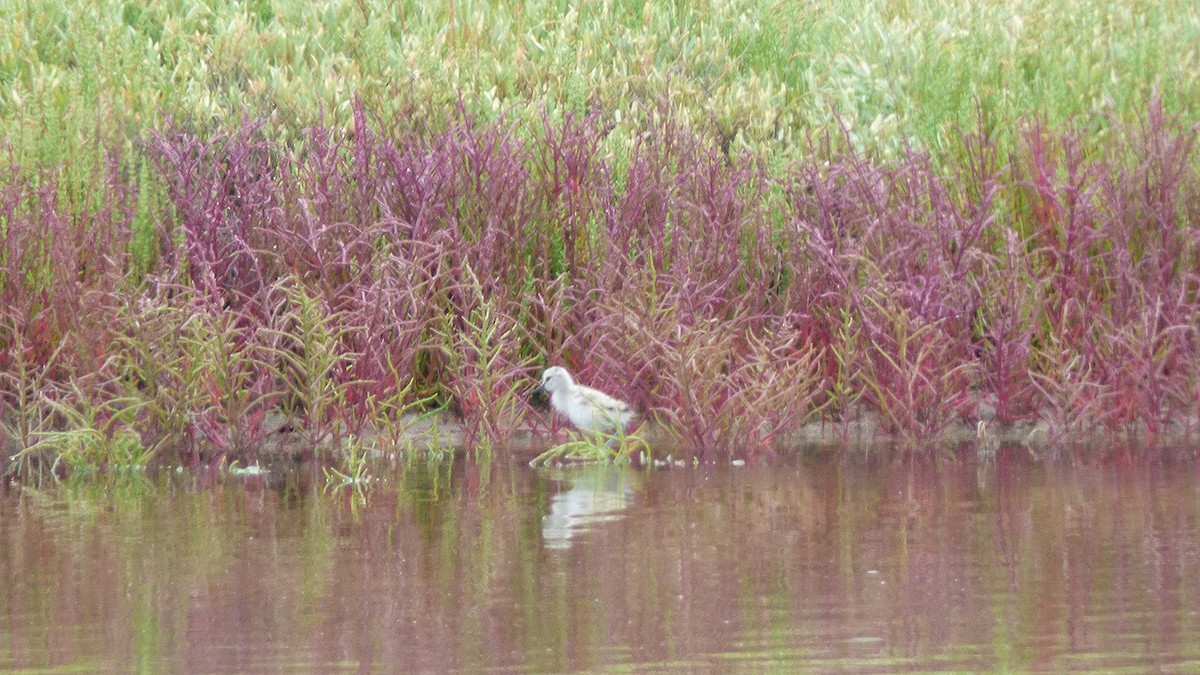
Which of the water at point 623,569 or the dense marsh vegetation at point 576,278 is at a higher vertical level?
the dense marsh vegetation at point 576,278

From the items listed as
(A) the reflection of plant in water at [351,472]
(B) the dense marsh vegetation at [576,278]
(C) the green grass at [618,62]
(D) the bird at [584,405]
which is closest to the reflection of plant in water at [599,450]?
(D) the bird at [584,405]

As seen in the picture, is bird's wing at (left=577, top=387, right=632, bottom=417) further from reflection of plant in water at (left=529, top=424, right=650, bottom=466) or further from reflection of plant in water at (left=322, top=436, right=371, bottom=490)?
reflection of plant in water at (left=322, top=436, right=371, bottom=490)

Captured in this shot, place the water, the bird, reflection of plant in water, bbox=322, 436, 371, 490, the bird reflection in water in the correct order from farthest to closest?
the bird
reflection of plant in water, bbox=322, 436, 371, 490
the bird reflection in water
the water

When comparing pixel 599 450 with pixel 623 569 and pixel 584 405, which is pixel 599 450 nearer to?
pixel 584 405

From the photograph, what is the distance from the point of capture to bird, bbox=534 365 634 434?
781cm

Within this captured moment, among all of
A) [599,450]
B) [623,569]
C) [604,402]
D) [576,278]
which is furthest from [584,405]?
[623,569]

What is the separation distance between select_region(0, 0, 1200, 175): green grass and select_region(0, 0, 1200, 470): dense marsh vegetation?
45cm

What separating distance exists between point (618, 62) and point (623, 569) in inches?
291

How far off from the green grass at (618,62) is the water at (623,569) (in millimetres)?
3286

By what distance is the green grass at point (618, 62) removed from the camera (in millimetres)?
10727

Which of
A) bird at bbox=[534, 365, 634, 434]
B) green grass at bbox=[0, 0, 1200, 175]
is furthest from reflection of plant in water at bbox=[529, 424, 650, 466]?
green grass at bbox=[0, 0, 1200, 175]

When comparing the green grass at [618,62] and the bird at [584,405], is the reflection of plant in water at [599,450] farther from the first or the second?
the green grass at [618,62]

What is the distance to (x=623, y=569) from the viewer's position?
5473 millimetres

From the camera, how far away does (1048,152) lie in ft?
30.1
